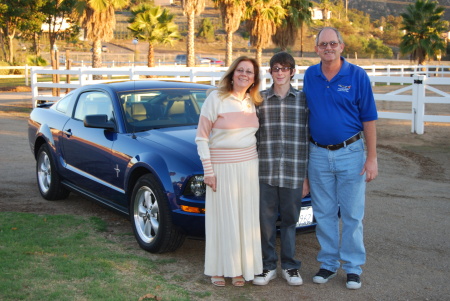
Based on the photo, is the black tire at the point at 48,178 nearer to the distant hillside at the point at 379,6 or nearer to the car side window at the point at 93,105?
the car side window at the point at 93,105

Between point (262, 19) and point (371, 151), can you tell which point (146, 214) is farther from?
point (262, 19)

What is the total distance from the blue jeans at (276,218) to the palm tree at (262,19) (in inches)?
1162

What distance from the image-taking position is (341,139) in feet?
15.3

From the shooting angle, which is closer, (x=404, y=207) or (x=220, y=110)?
(x=220, y=110)

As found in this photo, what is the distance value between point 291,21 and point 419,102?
23789mm

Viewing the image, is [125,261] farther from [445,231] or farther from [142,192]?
[445,231]

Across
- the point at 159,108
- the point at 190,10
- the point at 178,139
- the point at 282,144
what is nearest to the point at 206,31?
the point at 190,10

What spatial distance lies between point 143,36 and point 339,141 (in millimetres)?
31839

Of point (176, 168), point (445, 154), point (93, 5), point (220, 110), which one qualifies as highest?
point (93, 5)

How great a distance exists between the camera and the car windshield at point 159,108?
20.5 feet

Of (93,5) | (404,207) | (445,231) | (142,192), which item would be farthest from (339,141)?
(93,5)

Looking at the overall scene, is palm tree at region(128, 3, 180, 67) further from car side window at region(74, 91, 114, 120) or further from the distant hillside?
the distant hillside

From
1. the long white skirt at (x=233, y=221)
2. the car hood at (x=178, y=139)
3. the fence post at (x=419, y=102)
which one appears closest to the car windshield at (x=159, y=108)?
the car hood at (x=178, y=139)

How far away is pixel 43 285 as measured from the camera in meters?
4.64
